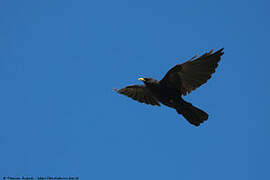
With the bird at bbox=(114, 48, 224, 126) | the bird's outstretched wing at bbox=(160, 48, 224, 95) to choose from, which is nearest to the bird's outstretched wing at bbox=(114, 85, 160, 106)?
the bird at bbox=(114, 48, 224, 126)

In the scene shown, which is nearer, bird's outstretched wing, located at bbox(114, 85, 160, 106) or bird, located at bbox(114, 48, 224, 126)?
bird, located at bbox(114, 48, 224, 126)

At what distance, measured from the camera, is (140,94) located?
34.7ft

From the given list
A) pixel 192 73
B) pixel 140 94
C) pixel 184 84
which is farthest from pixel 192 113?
pixel 140 94

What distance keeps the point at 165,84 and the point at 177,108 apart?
71 cm

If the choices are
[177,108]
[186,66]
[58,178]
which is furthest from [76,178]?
[186,66]

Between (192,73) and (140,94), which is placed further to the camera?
(140,94)

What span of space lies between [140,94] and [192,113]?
1.97 meters

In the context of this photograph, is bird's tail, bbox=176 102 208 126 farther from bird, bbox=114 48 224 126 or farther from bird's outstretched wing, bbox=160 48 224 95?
bird's outstretched wing, bbox=160 48 224 95

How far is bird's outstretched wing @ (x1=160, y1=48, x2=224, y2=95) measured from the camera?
8537 millimetres

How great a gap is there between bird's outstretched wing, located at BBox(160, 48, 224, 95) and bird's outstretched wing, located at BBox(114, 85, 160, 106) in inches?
56.5

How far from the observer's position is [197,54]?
8.56m

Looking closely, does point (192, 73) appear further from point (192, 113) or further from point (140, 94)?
point (140, 94)

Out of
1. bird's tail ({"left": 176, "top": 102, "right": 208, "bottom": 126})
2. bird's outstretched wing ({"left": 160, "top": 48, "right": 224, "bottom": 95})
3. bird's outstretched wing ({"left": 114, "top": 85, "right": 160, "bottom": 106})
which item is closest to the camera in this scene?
bird's outstretched wing ({"left": 160, "top": 48, "right": 224, "bottom": 95})

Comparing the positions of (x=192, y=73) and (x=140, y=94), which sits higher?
(x=140, y=94)
